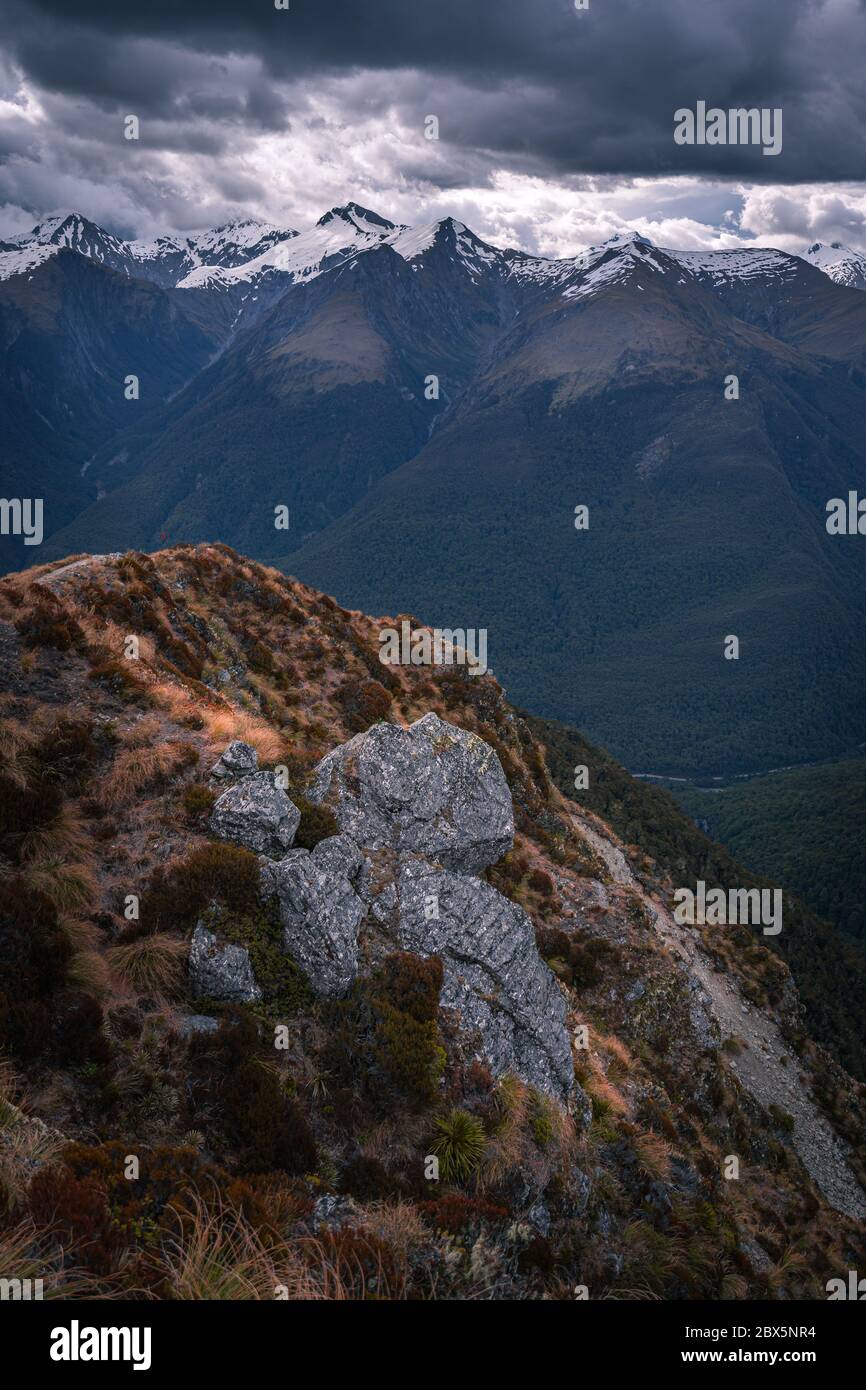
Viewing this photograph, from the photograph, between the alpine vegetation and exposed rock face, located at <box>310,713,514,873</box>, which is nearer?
exposed rock face, located at <box>310,713,514,873</box>

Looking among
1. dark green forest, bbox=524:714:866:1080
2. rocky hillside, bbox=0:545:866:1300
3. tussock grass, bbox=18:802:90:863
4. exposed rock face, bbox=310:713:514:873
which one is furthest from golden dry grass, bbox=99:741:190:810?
dark green forest, bbox=524:714:866:1080

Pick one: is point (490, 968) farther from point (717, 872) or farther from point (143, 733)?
point (717, 872)

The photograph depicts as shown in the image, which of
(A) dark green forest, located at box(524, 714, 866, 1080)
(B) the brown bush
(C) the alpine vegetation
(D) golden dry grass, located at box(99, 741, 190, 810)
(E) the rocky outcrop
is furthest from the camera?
(A) dark green forest, located at box(524, 714, 866, 1080)

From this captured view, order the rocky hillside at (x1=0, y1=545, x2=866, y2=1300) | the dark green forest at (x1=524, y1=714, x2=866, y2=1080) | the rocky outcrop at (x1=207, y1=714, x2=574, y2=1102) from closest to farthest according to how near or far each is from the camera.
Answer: the rocky hillside at (x1=0, y1=545, x2=866, y2=1300), the rocky outcrop at (x1=207, y1=714, x2=574, y2=1102), the dark green forest at (x1=524, y1=714, x2=866, y2=1080)

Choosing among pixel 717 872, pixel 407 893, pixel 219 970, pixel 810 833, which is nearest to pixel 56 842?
pixel 219 970

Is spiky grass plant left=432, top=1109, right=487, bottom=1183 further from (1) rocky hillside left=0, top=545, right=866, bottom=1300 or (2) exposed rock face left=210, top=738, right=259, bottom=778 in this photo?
(2) exposed rock face left=210, top=738, right=259, bottom=778
